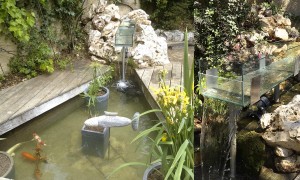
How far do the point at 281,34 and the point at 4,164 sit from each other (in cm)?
145

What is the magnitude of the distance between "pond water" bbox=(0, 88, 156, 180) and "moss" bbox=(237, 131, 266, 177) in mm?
781

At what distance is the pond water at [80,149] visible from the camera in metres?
1.36

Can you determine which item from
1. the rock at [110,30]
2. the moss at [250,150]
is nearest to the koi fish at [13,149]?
the rock at [110,30]

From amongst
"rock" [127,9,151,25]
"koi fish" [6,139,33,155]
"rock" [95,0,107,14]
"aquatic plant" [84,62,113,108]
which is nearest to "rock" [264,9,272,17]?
"rock" [127,9,151,25]

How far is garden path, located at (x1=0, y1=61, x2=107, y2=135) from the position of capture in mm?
1899

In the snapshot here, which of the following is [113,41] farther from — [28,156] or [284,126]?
[284,126]

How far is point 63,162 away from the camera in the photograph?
1521 mm

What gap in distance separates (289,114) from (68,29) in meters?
1.50

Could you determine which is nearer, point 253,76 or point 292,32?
point 253,76

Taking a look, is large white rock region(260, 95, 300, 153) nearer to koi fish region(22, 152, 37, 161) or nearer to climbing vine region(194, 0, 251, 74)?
climbing vine region(194, 0, 251, 74)

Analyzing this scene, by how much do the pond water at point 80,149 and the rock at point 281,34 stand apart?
2.53 ft

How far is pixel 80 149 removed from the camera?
1.49 meters

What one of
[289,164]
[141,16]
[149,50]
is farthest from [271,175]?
[149,50]

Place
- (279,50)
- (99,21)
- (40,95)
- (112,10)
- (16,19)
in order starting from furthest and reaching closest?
(16,19) < (40,95) < (99,21) < (112,10) < (279,50)
